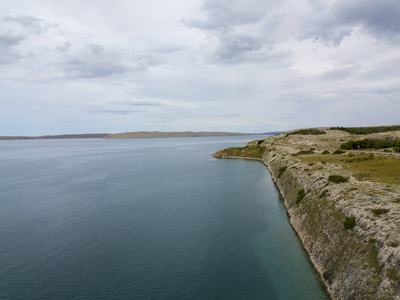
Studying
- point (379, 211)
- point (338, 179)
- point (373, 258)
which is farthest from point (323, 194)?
point (373, 258)

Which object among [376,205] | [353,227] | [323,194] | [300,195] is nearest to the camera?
[353,227]

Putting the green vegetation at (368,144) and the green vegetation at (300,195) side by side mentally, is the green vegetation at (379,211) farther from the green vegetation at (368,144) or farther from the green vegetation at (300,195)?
the green vegetation at (368,144)

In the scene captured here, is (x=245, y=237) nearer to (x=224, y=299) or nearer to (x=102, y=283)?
(x=224, y=299)

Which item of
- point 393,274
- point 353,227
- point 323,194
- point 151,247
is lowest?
point 151,247

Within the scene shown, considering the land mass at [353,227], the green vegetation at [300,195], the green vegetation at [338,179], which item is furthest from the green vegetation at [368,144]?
the green vegetation at [338,179]

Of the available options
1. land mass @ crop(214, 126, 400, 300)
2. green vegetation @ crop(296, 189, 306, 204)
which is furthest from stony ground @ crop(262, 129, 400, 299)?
green vegetation @ crop(296, 189, 306, 204)

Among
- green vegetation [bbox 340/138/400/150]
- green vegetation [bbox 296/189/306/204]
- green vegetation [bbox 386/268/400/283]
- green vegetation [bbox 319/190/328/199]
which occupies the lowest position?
green vegetation [bbox 296/189/306/204]

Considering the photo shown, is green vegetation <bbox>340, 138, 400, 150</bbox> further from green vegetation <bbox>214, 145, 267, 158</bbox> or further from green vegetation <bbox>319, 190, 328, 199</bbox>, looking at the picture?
green vegetation <bbox>319, 190, 328, 199</bbox>

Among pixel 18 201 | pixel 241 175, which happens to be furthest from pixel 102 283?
pixel 241 175

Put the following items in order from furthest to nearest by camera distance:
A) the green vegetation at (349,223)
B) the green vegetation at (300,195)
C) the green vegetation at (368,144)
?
the green vegetation at (368,144) → the green vegetation at (300,195) → the green vegetation at (349,223)

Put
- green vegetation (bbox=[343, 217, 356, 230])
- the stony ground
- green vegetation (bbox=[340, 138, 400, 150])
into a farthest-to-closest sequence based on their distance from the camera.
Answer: green vegetation (bbox=[340, 138, 400, 150]) < green vegetation (bbox=[343, 217, 356, 230]) < the stony ground

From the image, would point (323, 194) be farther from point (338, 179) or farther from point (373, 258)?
point (373, 258)
